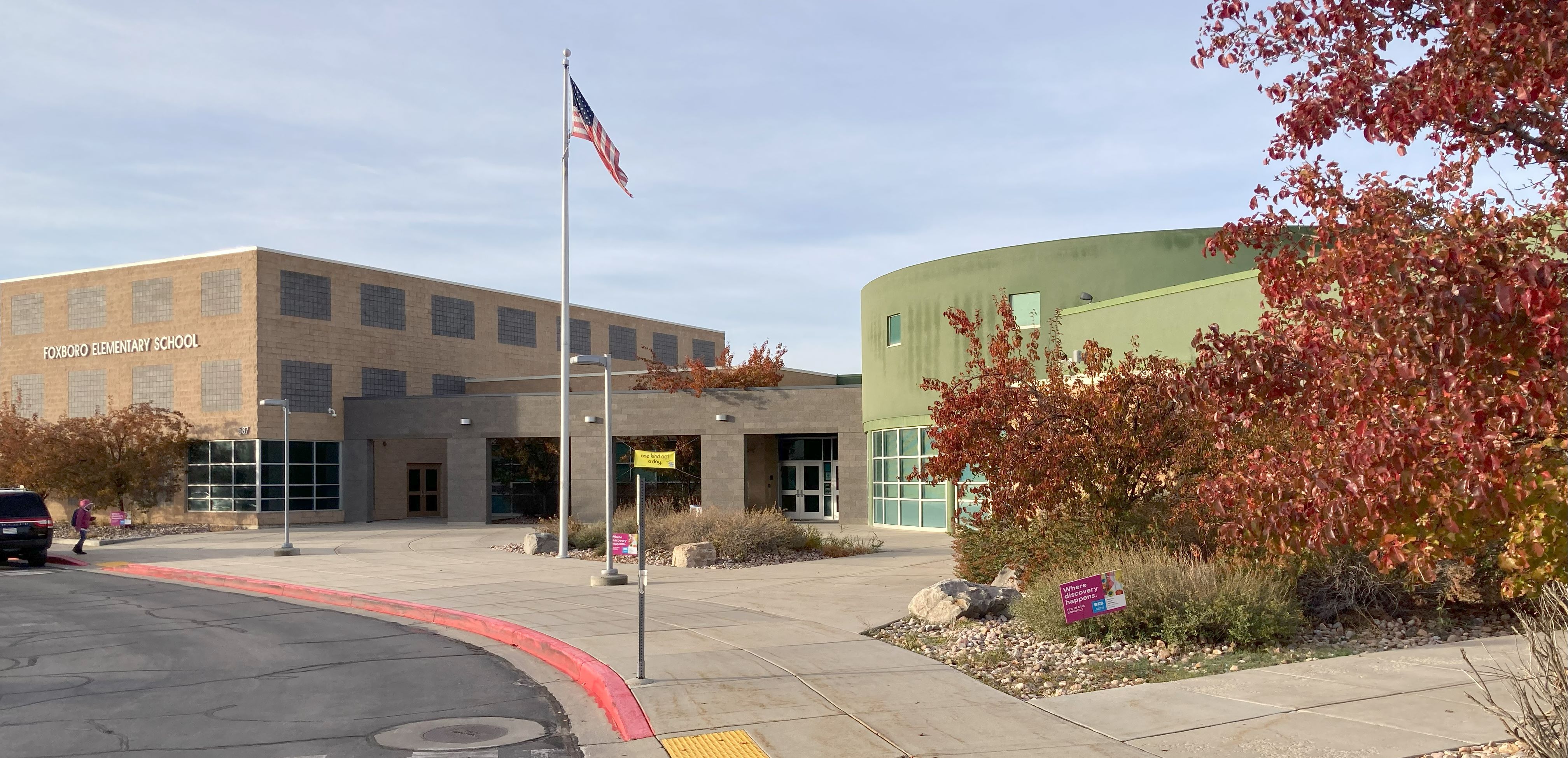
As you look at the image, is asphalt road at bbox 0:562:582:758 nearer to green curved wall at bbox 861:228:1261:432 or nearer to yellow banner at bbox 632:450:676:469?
yellow banner at bbox 632:450:676:469

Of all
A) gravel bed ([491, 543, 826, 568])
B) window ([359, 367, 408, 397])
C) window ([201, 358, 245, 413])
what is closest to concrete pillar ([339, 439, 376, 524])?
window ([359, 367, 408, 397])

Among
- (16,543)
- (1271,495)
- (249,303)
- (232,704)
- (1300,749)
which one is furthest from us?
(249,303)

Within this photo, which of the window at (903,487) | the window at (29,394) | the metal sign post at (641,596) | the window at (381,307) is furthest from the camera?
the window at (29,394)

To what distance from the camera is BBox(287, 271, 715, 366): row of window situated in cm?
4234

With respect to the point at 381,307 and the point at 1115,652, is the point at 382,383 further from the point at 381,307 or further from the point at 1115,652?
the point at 1115,652

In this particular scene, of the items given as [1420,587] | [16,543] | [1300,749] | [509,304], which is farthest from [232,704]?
[509,304]

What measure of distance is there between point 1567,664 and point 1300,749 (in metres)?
1.64

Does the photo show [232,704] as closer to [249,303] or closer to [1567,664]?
[1567,664]

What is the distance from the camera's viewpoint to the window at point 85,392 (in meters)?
44.8

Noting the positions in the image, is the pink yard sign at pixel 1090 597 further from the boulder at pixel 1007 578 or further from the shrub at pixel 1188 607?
the boulder at pixel 1007 578

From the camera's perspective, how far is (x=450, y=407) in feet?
137

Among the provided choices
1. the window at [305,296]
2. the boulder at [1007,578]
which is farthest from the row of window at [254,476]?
the boulder at [1007,578]

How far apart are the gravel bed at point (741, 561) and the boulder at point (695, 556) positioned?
163 mm

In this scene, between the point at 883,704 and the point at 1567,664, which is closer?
the point at 1567,664
